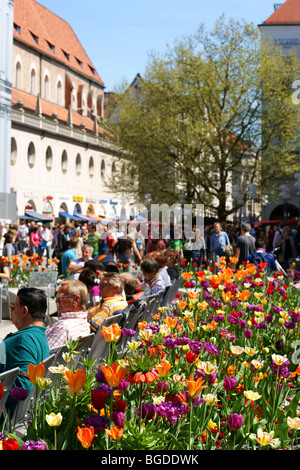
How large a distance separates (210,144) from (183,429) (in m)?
27.9

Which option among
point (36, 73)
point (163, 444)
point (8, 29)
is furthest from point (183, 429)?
point (36, 73)

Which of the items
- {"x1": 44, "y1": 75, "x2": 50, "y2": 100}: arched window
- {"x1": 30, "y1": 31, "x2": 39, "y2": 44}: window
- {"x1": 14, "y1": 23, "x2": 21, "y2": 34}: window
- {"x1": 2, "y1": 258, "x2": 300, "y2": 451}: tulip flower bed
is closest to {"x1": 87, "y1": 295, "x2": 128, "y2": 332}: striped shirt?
{"x1": 2, "y1": 258, "x2": 300, "y2": 451}: tulip flower bed

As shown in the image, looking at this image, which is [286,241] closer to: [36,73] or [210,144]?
[210,144]

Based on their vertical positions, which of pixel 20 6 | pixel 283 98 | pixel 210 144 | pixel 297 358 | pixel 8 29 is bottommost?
pixel 297 358

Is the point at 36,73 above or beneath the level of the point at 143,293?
above

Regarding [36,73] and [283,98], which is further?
[36,73]

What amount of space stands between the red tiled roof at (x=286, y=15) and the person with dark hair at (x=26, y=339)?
49.6 metres

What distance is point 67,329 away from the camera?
5926 mm

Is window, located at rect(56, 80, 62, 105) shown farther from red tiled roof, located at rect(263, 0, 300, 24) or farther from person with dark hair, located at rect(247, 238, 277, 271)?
person with dark hair, located at rect(247, 238, 277, 271)

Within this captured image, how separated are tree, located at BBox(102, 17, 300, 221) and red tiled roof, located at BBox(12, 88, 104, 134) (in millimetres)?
26379

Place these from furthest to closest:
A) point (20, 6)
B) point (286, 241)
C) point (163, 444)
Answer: point (20, 6)
point (286, 241)
point (163, 444)

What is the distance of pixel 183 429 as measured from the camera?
11.6 ft

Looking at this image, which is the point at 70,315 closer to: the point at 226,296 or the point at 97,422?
the point at 226,296

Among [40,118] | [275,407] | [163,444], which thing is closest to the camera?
[163,444]
